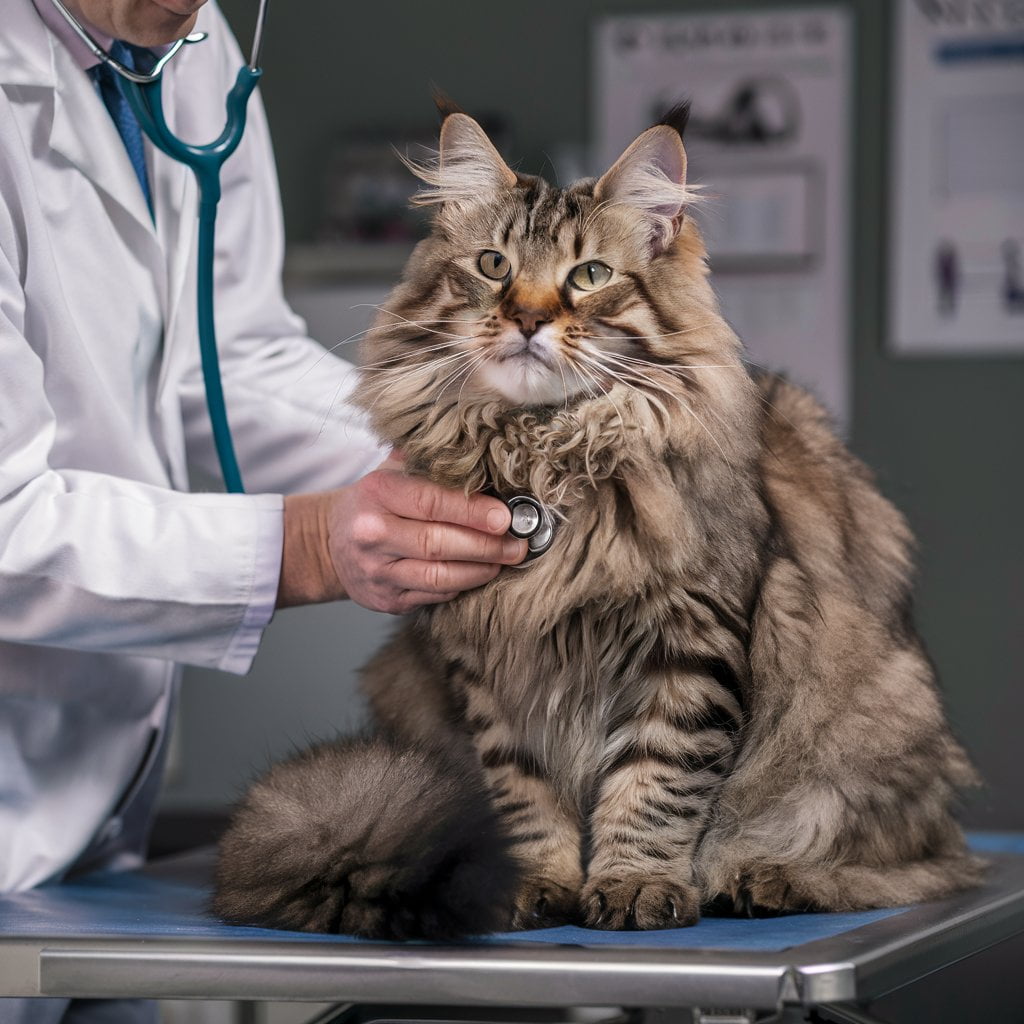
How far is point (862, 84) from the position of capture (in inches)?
149

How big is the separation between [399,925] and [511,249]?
2.01 ft

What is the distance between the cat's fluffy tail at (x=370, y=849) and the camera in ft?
3.26

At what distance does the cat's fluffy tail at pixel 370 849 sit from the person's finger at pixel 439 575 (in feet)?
0.48

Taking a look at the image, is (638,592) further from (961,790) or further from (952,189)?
(952,189)

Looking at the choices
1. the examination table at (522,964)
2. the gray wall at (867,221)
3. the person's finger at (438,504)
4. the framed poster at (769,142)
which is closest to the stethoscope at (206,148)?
the person's finger at (438,504)

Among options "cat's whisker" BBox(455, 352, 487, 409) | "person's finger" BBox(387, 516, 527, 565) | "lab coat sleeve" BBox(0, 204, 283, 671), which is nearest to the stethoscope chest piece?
"person's finger" BBox(387, 516, 527, 565)

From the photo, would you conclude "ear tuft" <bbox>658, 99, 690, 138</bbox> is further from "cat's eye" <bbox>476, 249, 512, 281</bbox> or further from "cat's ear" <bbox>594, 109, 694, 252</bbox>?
"cat's eye" <bbox>476, 249, 512, 281</bbox>

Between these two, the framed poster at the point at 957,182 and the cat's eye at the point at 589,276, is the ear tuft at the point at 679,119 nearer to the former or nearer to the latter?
the cat's eye at the point at 589,276

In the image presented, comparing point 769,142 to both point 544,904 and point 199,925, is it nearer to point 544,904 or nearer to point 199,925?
point 544,904

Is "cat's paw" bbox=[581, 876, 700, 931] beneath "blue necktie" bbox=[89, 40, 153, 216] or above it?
beneath

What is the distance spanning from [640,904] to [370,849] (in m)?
0.24

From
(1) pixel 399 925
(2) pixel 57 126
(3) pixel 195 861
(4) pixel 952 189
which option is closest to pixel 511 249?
(2) pixel 57 126

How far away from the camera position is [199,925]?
113 centimetres

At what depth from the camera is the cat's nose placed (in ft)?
3.80
